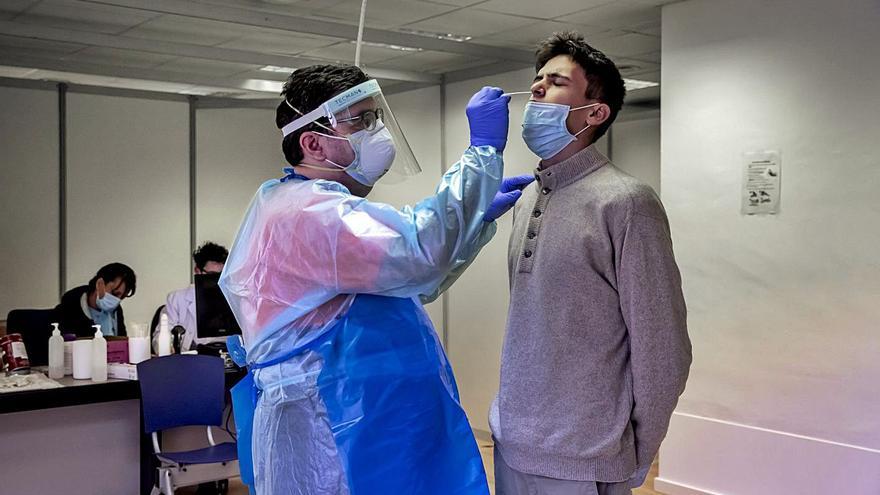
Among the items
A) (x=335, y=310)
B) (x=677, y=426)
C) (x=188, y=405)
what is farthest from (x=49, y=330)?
(x=335, y=310)

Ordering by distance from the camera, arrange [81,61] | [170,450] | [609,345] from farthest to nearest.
Result: 1. [81,61]
2. [170,450]
3. [609,345]

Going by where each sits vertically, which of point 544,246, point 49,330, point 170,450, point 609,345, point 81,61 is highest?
point 81,61

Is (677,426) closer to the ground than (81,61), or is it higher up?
closer to the ground

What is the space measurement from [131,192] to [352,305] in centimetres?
590

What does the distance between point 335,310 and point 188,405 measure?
260 centimetres

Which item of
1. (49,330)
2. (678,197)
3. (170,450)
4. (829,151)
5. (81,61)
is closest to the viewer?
(829,151)

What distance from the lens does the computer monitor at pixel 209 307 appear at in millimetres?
4609

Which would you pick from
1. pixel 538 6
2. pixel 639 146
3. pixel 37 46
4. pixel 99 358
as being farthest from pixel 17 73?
pixel 639 146

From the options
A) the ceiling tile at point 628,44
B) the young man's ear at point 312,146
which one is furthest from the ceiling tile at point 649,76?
the young man's ear at point 312,146

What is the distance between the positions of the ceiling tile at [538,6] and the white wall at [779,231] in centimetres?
47

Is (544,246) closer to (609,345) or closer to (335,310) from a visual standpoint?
(609,345)

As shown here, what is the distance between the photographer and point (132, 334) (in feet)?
14.6

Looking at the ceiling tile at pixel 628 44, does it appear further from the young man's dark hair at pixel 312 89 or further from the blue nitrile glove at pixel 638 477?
the blue nitrile glove at pixel 638 477

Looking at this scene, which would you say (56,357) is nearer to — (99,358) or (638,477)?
(99,358)
